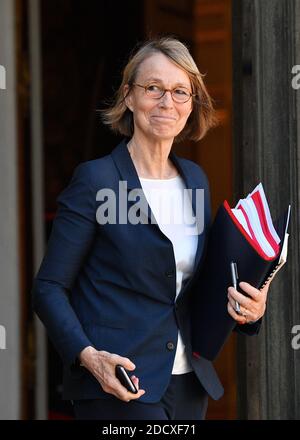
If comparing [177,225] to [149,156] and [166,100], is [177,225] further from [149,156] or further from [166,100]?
[166,100]

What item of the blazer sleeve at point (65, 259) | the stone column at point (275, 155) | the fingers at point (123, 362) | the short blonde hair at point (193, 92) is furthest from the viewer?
the stone column at point (275, 155)

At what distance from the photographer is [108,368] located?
2422mm

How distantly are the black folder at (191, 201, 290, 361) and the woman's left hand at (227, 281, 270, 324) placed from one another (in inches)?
0.8

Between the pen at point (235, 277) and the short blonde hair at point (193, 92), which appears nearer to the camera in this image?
the pen at point (235, 277)

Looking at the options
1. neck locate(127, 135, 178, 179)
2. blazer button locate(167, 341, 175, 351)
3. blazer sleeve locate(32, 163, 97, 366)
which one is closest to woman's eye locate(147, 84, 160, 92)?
neck locate(127, 135, 178, 179)

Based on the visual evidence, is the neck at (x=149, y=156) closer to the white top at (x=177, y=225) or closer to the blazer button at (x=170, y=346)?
the white top at (x=177, y=225)

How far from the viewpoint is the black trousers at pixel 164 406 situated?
2551 millimetres

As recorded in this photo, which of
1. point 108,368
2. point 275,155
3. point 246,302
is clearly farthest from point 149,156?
point 275,155

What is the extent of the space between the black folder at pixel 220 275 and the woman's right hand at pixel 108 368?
25 centimetres

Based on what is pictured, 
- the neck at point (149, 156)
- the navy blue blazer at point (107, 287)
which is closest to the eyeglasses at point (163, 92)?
the neck at point (149, 156)

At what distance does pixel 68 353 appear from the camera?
250cm

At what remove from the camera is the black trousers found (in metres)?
2.55

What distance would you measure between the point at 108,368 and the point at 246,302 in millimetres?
369

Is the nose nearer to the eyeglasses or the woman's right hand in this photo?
the eyeglasses
